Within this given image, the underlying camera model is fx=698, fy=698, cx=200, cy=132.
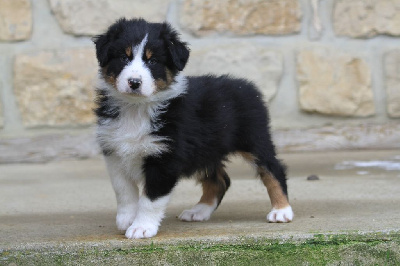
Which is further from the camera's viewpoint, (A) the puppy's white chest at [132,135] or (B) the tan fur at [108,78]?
(B) the tan fur at [108,78]

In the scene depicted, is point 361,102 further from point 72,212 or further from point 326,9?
point 72,212

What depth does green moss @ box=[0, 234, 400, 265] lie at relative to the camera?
3.32m

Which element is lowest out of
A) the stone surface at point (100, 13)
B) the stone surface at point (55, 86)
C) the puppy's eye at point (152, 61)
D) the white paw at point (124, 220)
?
the stone surface at point (55, 86)

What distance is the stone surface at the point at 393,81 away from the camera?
21.6 feet

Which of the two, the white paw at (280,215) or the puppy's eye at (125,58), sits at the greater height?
the puppy's eye at (125,58)

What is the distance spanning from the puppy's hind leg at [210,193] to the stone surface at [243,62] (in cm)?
210

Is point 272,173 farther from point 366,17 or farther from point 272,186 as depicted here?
point 366,17

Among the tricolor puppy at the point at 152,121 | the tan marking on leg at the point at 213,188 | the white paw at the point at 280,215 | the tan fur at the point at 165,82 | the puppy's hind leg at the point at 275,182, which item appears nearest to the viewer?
the tricolor puppy at the point at 152,121

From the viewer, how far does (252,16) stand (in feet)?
21.4

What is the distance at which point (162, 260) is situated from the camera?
3322 millimetres

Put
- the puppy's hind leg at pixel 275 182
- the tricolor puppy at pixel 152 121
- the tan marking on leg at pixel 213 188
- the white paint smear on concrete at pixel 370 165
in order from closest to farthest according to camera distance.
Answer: the tricolor puppy at pixel 152 121
the puppy's hind leg at pixel 275 182
the tan marking on leg at pixel 213 188
the white paint smear on concrete at pixel 370 165

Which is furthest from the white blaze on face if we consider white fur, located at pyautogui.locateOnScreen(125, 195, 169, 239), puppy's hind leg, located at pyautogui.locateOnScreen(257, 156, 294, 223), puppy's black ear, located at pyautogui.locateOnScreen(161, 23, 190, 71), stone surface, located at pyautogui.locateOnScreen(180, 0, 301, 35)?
stone surface, located at pyautogui.locateOnScreen(180, 0, 301, 35)

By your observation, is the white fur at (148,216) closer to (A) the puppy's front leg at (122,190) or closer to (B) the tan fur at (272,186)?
(A) the puppy's front leg at (122,190)

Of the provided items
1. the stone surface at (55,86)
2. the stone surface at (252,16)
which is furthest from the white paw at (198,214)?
the stone surface at (252,16)
